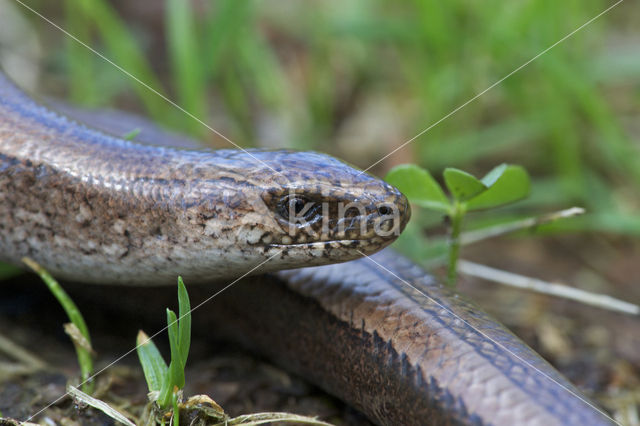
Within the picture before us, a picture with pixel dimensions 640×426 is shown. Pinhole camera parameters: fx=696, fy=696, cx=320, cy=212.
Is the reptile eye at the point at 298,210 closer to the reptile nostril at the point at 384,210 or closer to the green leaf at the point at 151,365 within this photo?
the reptile nostril at the point at 384,210

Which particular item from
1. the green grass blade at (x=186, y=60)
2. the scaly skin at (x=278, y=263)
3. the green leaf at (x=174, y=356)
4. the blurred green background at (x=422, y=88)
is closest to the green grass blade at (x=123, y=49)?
the blurred green background at (x=422, y=88)

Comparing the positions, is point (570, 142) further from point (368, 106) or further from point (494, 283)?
point (368, 106)

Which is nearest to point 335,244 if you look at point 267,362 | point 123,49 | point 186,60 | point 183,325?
point 183,325

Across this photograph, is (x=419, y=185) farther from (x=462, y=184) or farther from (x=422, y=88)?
(x=422, y=88)

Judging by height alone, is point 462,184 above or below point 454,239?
above

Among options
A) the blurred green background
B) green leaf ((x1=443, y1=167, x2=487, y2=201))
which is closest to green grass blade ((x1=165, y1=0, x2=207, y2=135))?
the blurred green background

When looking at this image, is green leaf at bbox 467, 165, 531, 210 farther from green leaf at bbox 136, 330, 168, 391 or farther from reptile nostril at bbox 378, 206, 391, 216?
green leaf at bbox 136, 330, 168, 391
